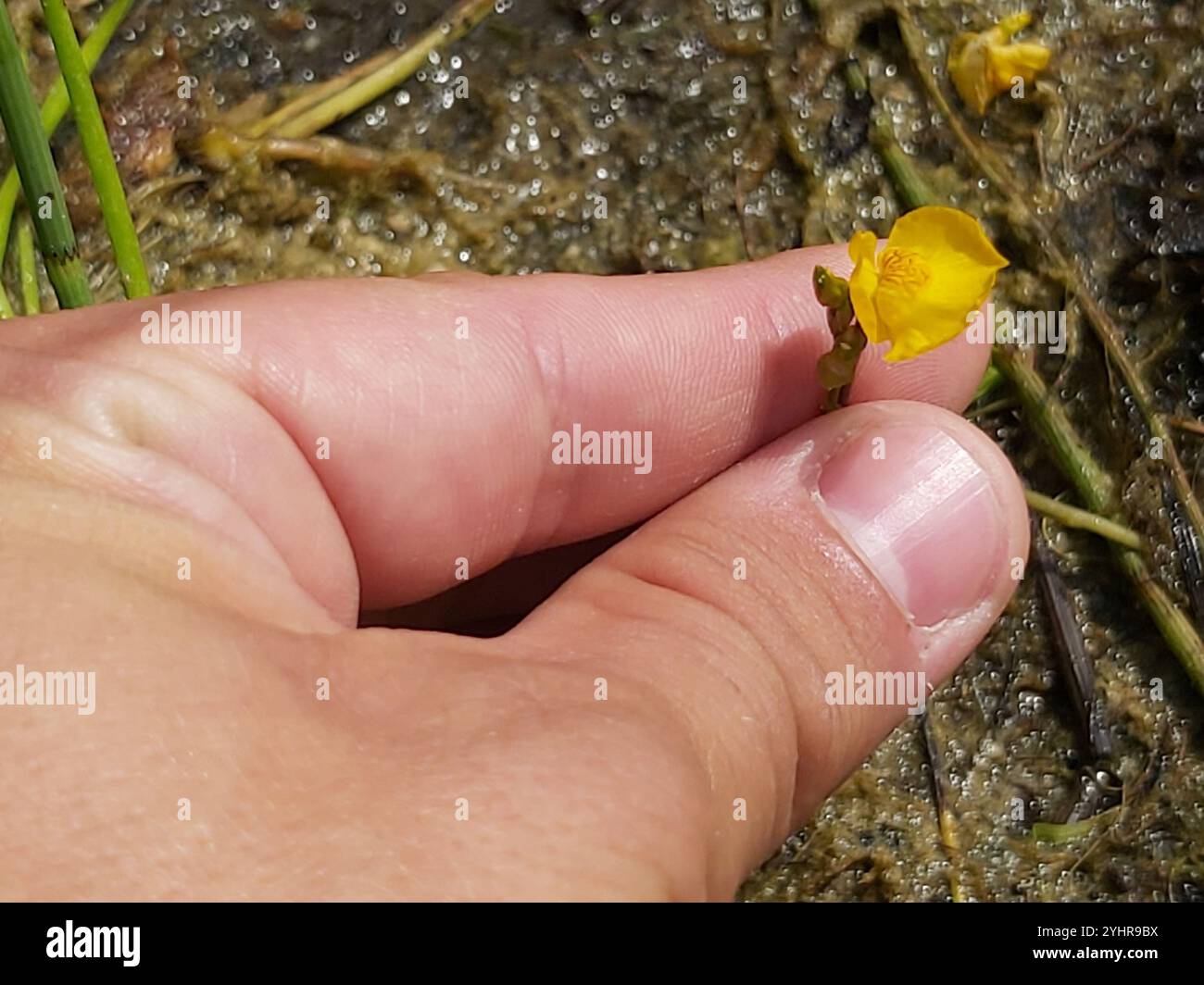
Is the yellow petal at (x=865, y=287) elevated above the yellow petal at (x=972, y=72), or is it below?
below

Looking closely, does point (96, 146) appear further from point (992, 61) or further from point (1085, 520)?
point (1085, 520)

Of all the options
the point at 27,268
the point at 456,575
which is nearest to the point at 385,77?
the point at 27,268

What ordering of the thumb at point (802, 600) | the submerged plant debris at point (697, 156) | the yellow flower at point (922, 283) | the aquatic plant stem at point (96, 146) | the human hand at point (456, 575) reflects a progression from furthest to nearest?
the submerged plant debris at point (697, 156)
the aquatic plant stem at point (96, 146)
the yellow flower at point (922, 283)
the thumb at point (802, 600)
the human hand at point (456, 575)

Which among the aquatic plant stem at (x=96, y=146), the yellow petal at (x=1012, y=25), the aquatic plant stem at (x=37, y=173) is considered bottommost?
the aquatic plant stem at (x=37, y=173)

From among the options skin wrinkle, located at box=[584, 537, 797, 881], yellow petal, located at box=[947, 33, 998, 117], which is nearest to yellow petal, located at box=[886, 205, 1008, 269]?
skin wrinkle, located at box=[584, 537, 797, 881]

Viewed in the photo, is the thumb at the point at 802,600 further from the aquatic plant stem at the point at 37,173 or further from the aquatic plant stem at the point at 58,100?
the aquatic plant stem at the point at 58,100

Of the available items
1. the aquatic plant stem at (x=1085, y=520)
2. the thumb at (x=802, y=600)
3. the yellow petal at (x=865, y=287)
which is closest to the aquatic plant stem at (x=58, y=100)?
the thumb at (x=802, y=600)
